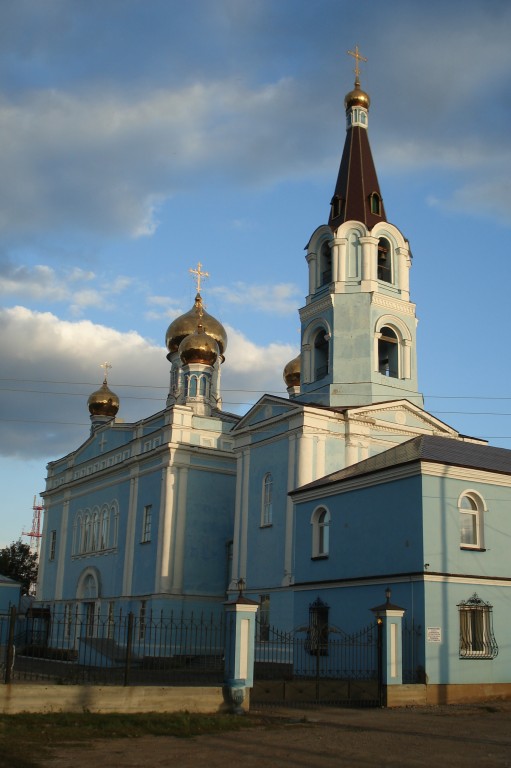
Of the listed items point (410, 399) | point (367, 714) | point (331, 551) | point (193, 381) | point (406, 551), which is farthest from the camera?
point (193, 381)

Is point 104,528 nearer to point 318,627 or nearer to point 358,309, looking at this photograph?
point 358,309

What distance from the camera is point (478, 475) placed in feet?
57.2

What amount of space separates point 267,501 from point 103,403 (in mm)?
17028

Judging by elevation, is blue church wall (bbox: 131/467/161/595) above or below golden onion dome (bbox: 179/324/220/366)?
below

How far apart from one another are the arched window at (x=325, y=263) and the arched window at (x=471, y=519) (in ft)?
39.6

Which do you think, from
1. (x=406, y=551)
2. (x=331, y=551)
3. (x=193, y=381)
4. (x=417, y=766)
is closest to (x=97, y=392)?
(x=193, y=381)

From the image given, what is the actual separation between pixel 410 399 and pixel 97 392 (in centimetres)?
1865

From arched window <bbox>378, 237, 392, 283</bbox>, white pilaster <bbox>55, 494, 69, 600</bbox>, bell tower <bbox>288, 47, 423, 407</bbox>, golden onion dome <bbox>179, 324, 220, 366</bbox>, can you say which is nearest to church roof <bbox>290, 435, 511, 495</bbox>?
bell tower <bbox>288, 47, 423, 407</bbox>

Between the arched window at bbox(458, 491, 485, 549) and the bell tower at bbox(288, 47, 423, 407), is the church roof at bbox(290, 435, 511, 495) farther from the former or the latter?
the bell tower at bbox(288, 47, 423, 407)

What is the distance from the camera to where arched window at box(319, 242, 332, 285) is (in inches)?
1099

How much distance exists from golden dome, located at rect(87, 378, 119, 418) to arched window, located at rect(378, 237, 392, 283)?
56.1 feet

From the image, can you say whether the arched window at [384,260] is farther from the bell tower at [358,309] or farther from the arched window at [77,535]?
the arched window at [77,535]

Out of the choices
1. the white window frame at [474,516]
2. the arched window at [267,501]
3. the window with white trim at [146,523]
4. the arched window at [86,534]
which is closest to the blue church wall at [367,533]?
the white window frame at [474,516]

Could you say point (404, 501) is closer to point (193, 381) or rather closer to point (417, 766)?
point (417, 766)
